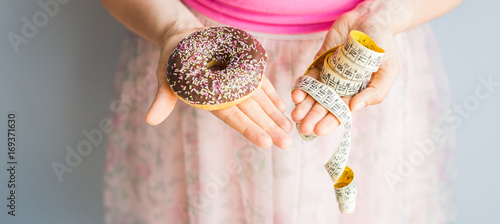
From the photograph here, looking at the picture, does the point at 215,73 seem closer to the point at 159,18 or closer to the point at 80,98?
the point at 159,18

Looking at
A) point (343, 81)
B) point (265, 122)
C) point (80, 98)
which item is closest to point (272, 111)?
point (265, 122)

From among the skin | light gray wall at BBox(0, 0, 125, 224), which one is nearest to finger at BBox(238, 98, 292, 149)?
the skin

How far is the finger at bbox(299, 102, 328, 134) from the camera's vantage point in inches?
46.3

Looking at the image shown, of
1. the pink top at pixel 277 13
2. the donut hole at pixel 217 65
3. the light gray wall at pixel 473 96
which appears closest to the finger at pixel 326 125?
the pink top at pixel 277 13

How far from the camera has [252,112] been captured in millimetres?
1242

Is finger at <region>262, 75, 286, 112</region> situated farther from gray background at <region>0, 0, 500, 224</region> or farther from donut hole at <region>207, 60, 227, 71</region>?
gray background at <region>0, 0, 500, 224</region>

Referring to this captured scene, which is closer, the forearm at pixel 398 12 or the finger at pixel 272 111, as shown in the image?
the finger at pixel 272 111

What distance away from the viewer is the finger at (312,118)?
46.3 inches

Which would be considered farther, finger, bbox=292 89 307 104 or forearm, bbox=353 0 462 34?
forearm, bbox=353 0 462 34

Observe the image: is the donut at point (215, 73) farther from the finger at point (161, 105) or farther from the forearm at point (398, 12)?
the forearm at point (398, 12)

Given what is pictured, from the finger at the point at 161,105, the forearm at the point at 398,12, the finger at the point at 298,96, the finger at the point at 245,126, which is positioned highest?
the forearm at the point at 398,12

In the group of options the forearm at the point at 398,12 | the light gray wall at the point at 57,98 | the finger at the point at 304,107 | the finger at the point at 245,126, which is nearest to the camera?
the finger at the point at 245,126

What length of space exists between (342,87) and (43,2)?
1.44 metres

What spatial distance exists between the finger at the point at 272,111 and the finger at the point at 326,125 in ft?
0.25
